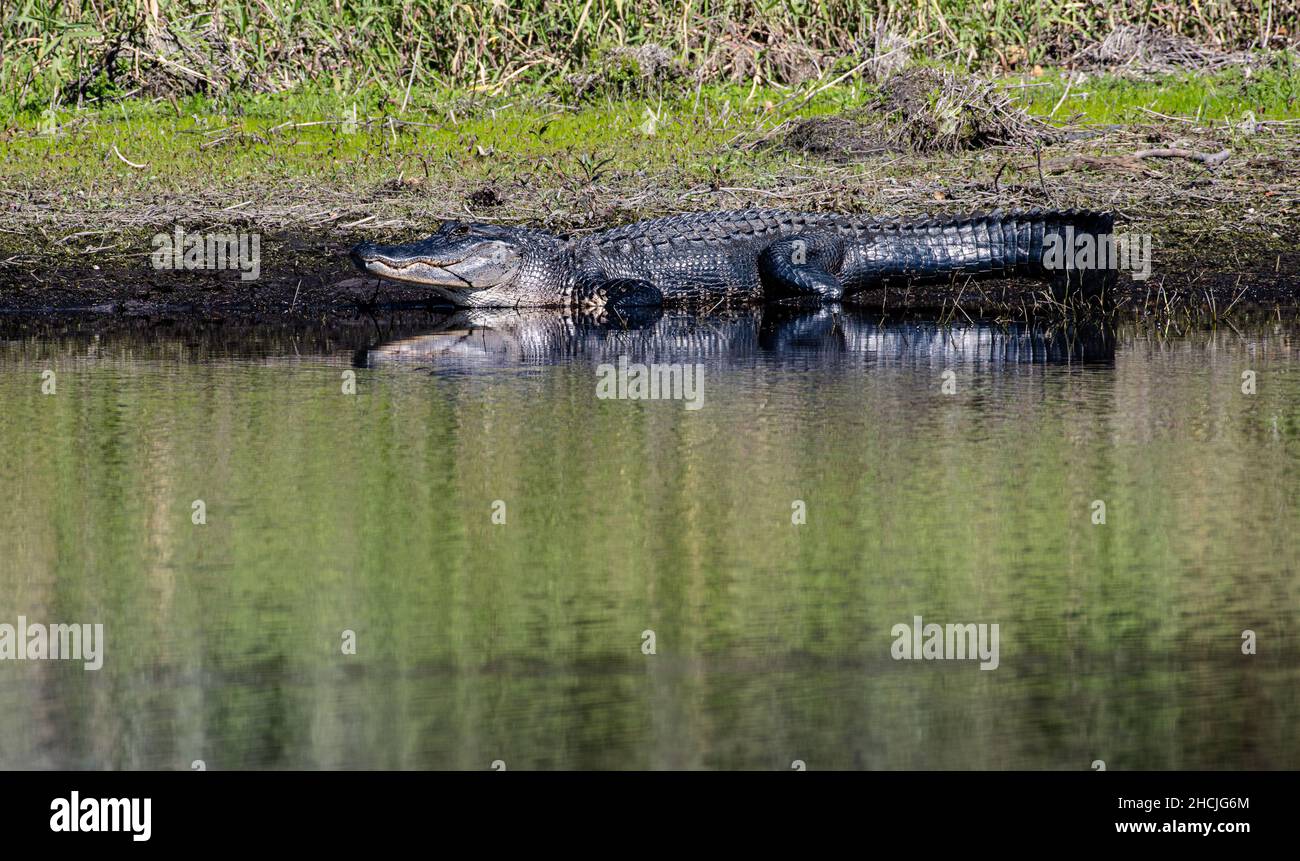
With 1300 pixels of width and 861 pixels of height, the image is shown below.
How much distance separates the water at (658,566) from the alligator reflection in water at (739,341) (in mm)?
424

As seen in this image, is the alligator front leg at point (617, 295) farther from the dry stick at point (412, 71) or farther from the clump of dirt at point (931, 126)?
the dry stick at point (412, 71)

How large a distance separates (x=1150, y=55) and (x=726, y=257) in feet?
16.5

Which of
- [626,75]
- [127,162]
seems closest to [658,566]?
[127,162]

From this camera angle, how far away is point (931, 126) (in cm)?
1199

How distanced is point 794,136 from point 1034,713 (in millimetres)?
9125

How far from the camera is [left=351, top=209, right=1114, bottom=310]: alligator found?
10.1 m

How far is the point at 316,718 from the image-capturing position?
3.52 meters

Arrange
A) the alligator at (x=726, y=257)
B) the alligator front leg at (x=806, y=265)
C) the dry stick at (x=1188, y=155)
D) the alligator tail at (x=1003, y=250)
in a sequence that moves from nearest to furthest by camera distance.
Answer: the alligator tail at (x=1003, y=250)
the alligator at (x=726, y=257)
the alligator front leg at (x=806, y=265)
the dry stick at (x=1188, y=155)

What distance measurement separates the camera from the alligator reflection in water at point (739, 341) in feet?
26.6

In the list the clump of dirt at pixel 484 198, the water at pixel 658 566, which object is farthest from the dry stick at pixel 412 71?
the water at pixel 658 566
